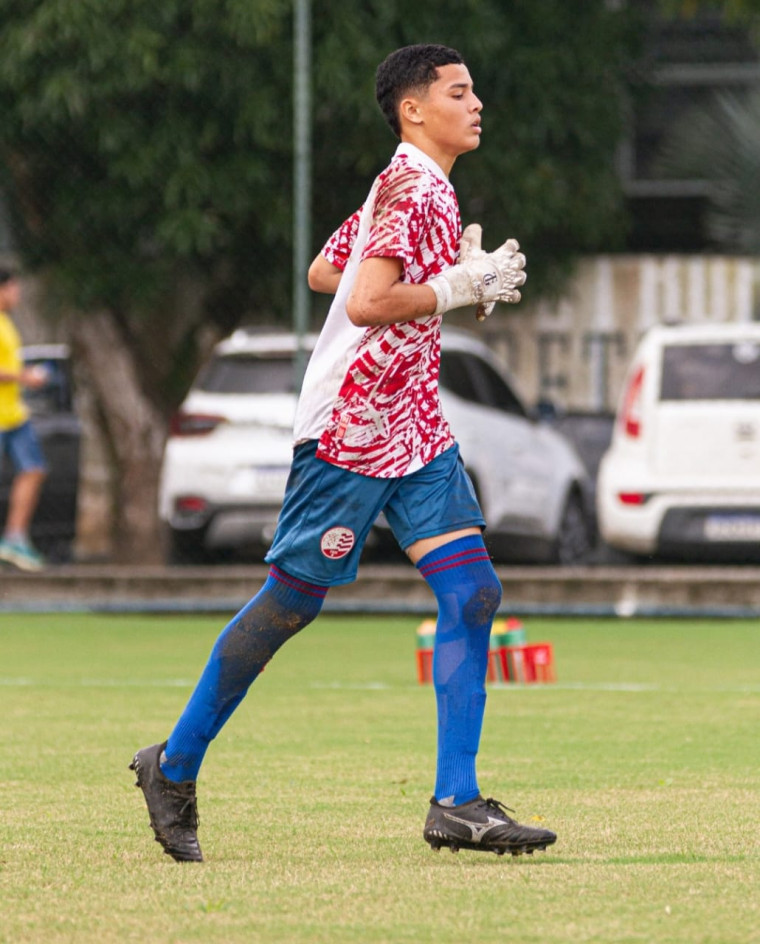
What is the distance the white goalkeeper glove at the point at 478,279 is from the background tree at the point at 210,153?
13.0 m

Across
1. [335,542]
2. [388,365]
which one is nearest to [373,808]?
[335,542]

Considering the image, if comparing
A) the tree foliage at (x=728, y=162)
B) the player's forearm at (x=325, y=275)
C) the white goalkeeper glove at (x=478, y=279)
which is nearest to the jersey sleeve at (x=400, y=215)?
the white goalkeeper glove at (x=478, y=279)

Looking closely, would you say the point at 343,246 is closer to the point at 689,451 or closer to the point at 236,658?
the point at 236,658

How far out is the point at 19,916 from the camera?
186 inches

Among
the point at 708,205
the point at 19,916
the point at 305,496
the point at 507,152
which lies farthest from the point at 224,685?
the point at 708,205

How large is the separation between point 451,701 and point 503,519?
10633 millimetres

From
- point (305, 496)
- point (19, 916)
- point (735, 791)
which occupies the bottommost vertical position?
point (735, 791)

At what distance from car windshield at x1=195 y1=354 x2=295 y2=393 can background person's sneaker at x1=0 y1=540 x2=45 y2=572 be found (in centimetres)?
157

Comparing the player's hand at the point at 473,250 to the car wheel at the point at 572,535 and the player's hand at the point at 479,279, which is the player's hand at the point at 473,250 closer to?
the player's hand at the point at 479,279

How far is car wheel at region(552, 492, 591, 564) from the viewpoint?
17406 mm

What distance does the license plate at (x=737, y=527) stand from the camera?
49.1ft

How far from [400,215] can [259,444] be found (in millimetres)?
9864

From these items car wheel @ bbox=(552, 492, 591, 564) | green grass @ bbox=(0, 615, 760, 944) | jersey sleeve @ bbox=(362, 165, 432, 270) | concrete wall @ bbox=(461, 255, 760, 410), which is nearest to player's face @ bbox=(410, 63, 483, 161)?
jersey sleeve @ bbox=(362, 165, 432, 270)

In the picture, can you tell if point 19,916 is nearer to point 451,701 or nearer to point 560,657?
point 451,701
